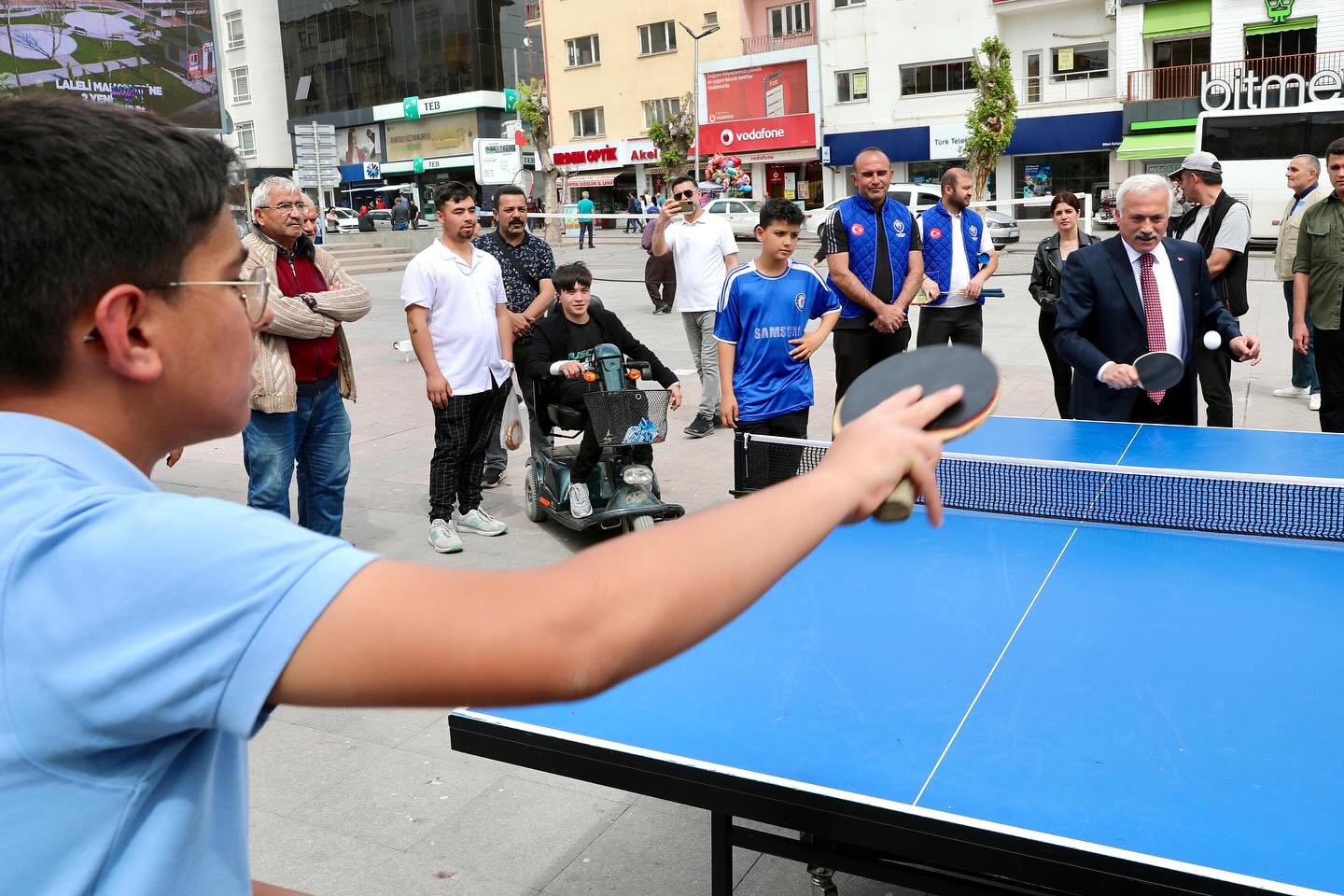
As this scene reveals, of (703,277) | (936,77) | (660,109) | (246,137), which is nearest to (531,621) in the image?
(703,277)

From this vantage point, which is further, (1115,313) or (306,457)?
(306,457)

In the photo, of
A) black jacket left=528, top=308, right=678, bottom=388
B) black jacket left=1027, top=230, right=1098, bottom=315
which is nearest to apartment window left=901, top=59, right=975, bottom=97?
black jacket left=1027, top=230, right=1098, bottom=315

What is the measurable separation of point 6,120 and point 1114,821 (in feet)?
6.45

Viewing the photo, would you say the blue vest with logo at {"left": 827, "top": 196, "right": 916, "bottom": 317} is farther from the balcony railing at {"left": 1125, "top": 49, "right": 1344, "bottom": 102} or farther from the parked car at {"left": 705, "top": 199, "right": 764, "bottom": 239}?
the balcony railing at {"left": 1125, "top": 49, "right": 1344, "bottom": 102}

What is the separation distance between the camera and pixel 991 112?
34.5 m

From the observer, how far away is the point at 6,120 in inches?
40.3

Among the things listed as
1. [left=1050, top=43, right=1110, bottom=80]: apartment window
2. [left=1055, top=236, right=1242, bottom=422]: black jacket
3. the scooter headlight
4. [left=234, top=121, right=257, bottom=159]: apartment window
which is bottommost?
the scooter headlight

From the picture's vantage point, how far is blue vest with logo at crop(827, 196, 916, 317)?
7742mm

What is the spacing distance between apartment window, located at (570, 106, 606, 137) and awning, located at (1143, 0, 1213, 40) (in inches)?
911

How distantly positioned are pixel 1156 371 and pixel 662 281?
12.6 m

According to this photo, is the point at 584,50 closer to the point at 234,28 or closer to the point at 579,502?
the point at 234,28

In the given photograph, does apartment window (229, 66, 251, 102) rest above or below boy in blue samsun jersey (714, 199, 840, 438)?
above

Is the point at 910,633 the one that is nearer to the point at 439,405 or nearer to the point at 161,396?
the point at 161,396

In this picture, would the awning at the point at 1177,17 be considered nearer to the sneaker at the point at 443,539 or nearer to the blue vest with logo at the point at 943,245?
the blue vest with logo at the point at 943,245
